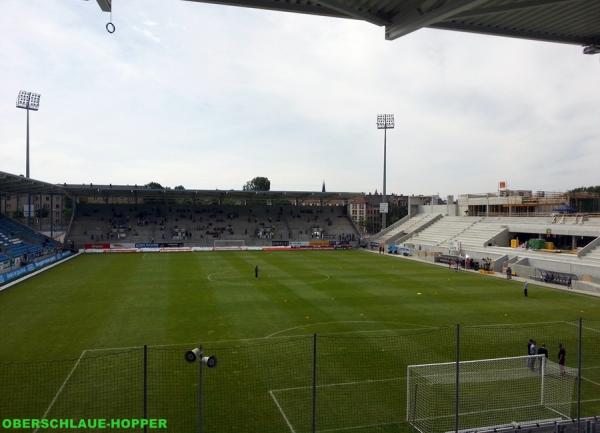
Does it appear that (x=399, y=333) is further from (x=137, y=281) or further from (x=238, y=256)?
(x=238, y=256)

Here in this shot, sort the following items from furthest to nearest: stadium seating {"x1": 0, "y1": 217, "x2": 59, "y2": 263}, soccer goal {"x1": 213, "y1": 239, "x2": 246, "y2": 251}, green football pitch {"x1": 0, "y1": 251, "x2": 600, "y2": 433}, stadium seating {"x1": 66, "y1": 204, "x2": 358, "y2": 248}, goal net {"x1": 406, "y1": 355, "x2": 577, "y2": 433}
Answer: stadium seating {"x1": 66, "y1": 204, "x2": 358, "y2": 248} → soccer goal {"x1": 213, "y1": 239, "x2": 246, "y2": 251} → stadium seating {"x1": 0, "y1": 217, "x2": 59, "y2": 263} → green football pitch {"x1": 0, "y1": 251, "x2": 600, "y2": 433} → goal net {"x1": 406, "y1": 355, "x2": 577, "y2": 433}

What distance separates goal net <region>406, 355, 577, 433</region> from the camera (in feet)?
34.9

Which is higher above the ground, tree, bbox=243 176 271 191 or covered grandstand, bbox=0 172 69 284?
tree, bbox=243 176 271 191

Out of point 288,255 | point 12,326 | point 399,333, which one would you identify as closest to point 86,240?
point 288,255

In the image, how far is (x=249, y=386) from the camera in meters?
12.4

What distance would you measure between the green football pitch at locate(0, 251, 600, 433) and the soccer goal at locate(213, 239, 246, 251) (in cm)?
2272

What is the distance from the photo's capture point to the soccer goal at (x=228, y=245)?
5600cm

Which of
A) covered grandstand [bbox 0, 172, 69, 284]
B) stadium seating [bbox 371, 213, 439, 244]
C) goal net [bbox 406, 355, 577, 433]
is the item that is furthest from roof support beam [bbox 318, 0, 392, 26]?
stadium seating [bbox 371, 213, 439, 244]

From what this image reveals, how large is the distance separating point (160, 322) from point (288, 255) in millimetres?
30596

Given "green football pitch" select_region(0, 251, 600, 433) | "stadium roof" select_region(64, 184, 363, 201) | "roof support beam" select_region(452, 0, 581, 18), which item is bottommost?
"green football pitch" select_region(0, 251, 600, 433)

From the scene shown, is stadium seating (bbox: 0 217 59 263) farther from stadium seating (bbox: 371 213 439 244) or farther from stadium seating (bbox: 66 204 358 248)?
stadium seating (bbox: 371 213 439 244)

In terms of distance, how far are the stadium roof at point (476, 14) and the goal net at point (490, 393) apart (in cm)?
797

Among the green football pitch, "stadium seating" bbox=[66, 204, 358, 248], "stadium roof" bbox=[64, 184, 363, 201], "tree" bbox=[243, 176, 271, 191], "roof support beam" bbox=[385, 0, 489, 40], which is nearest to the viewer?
"roof support beam" bbox=[385, 0, 489, 40]

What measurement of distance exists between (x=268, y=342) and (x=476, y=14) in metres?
12.8
